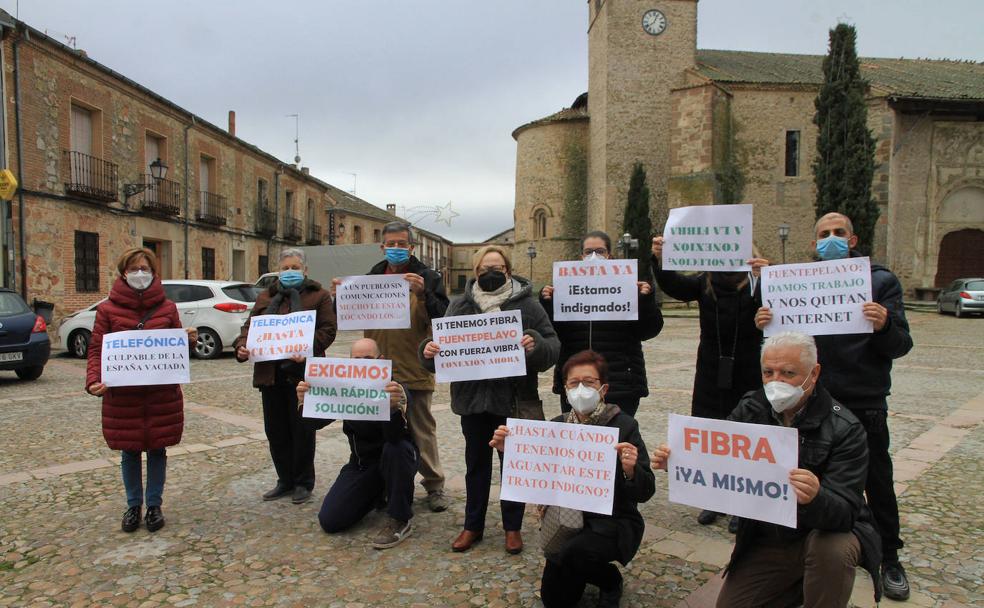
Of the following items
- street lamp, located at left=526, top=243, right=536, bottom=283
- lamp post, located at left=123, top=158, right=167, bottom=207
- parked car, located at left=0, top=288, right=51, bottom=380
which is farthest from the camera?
street lamp, located at left=526, top=243, right=536, bottom=283

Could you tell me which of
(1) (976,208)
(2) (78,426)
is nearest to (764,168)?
(1) (976,208)

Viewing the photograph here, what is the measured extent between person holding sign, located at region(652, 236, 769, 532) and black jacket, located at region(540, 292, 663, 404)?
299 millimetres

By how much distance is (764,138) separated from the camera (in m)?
30.4

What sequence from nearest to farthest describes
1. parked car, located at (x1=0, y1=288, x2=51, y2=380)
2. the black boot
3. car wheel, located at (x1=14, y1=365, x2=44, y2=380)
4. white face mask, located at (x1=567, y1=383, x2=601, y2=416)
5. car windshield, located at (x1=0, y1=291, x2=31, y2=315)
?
white face mask, located at (x1=567, y1=383, x2=601, y2=416), the black boot, parked car, located at (x1=0, y1=288, x2=51, y2=380), car windshield, located at (x1=0, y1=291, x2=31, y2=315), car wheel, located at (x1=14, y1=365, x2=44, y2=380)

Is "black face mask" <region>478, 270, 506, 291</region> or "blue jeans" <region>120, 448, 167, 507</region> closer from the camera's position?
"black face mask" <region>478, 270, 506, 291</region>

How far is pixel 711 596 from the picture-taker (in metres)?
2.88

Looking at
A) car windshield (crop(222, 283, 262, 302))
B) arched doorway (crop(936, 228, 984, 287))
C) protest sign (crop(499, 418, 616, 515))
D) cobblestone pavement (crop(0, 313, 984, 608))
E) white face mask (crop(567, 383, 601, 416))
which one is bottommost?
cobblestone pavement (crop(0, 313, 984, 608))

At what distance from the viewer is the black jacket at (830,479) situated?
90.4 inches

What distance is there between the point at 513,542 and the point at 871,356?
2.05m

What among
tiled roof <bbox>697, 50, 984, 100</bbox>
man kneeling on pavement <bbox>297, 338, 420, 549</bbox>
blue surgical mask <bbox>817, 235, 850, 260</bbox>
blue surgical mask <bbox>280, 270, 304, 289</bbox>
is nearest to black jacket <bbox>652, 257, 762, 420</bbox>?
blue surgical mask <bbox>817, 235, 850, 260</bbox>

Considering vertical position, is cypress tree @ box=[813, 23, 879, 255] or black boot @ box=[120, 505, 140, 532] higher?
cypress tree @ box=[813, 23, 879, 255]

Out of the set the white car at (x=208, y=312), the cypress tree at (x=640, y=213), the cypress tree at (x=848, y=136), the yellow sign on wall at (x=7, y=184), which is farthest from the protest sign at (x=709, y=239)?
the cypress tree at (x=640, y=213)

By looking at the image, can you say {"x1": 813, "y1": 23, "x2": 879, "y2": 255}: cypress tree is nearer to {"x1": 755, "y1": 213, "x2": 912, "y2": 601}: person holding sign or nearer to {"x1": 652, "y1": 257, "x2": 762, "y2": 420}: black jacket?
{"x1": 652, "y1": 257, "x2": 762, "y2": 420}: black jacket

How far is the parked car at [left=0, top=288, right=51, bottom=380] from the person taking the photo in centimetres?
907
